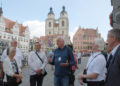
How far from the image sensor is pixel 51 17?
395 feet

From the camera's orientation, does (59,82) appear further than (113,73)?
Yes

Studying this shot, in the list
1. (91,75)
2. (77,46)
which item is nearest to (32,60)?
(91,75)

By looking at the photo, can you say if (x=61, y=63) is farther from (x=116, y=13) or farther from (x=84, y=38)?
(x=84, y=38)

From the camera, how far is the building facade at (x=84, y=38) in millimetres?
93500

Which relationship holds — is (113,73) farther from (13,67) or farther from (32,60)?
(32,60)

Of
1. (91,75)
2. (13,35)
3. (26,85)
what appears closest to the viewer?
(91,75)

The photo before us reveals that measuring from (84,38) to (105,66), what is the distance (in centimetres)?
9213

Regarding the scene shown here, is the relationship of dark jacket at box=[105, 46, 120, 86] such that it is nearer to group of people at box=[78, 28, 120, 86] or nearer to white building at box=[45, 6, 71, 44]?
group of people at box=[78, 28, 120, 86]

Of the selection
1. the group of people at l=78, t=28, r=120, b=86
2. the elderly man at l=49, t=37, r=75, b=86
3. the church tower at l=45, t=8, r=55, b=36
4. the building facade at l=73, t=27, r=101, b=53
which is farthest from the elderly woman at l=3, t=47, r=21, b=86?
→ the church tower at l=45, t=8, r=55, b=36

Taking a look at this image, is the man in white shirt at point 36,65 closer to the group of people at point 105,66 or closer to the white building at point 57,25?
the group of people at point 105,66

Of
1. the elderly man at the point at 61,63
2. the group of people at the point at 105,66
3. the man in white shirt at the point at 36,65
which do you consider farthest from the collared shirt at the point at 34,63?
the group of people at the point at 105,66

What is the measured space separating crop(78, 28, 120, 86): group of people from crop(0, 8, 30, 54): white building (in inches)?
2125

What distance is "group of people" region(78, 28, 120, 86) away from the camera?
2.02 metres

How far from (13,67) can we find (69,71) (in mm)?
1414
